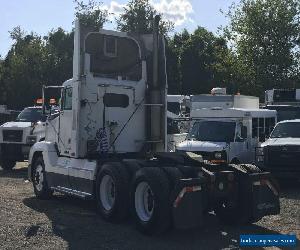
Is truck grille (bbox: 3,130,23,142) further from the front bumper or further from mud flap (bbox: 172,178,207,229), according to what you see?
mud flap (bbox: 172,178,207,229)

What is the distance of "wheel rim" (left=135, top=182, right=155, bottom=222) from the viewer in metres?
8.88

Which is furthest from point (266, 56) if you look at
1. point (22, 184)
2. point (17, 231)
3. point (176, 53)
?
point (17, 231)

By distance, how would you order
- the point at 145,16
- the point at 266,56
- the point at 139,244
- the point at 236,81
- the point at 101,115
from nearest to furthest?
the point at 139,244 < the point at 101,115 < the point at 266,56 < the point at 236,81 < the point at 145,16

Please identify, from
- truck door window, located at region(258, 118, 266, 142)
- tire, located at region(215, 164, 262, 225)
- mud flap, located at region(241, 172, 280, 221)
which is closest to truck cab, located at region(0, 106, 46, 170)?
truck door window, located at region(258, 118, 266, 142)

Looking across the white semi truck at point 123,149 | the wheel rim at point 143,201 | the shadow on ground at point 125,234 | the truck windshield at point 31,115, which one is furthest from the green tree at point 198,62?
the wheel rim at point 143,201

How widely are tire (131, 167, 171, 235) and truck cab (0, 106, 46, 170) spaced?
931 centimetres

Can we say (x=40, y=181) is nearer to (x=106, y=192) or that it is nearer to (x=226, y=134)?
(x=106, y=192)

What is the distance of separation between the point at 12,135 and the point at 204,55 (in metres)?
34.3

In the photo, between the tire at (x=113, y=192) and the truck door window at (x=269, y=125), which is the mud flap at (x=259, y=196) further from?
the truck door window at (x=269, y=125)

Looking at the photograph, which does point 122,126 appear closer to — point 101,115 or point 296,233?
point 101,115

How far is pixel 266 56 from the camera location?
36.1 m

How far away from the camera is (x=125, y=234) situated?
340 inches

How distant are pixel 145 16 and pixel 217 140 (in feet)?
143

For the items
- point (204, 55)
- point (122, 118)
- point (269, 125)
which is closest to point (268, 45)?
point (204, 55)
